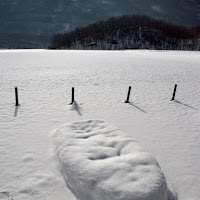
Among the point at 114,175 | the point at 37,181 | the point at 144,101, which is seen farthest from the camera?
the point at 144,101

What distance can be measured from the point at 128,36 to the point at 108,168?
128367mm

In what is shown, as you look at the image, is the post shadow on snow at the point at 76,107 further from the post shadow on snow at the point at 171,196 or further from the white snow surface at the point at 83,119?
the post shadow on snow at the point at 171,196

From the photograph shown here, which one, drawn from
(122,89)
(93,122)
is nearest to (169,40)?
(122,89)

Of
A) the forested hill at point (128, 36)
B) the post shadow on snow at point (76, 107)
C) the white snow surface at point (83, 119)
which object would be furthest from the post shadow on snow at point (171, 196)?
the forested hill at point (128, 36)

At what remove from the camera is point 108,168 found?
182 inches

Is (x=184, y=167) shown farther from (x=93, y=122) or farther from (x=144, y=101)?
(x=144, y=101)

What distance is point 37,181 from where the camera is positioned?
4855mm

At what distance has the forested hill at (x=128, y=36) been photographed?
113062 millimetres

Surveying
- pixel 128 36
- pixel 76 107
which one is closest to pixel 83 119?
pixel 76 107

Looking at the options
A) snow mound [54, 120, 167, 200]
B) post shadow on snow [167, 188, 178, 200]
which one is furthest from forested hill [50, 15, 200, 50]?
post shadow on snow [167, 188, 178, 200]

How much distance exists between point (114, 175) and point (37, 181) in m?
2.09

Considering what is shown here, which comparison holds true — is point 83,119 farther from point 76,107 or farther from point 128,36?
point 128,36

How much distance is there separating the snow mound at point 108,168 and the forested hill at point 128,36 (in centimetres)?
10608

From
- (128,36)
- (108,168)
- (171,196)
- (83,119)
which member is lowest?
(171,196)
